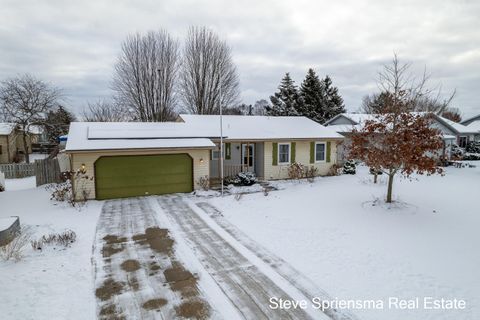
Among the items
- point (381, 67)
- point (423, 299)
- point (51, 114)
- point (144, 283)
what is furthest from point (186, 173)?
point (51, 114)

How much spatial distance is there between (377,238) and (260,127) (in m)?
11.7

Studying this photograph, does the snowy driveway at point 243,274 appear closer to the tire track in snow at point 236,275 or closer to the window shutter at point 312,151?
the tire track in snow at point 236,275

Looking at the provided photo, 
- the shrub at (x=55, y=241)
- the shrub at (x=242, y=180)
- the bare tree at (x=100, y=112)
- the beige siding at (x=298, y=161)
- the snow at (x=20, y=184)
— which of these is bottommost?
the snow at (x=20, y=184)

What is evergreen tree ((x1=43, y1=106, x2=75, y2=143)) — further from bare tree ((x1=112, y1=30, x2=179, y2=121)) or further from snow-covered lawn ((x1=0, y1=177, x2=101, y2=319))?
snow-covered lawn ((x1=0, y1=177, x2=101, y2=319))

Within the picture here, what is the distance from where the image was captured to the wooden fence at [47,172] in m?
15.9

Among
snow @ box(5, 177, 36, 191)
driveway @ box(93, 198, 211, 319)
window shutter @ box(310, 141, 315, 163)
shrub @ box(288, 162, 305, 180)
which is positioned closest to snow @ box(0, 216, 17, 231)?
driveway @ box(93, 198, 211, 319)

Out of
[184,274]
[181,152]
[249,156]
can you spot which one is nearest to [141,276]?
[184,274]

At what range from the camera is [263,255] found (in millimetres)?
6742

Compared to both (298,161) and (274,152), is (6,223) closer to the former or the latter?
(274,152)

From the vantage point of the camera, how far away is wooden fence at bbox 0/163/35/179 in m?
19.0

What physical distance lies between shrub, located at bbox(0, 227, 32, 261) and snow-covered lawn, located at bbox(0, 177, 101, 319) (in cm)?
13

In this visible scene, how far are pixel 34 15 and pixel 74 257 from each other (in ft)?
35.9

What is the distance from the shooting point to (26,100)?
23.6 m

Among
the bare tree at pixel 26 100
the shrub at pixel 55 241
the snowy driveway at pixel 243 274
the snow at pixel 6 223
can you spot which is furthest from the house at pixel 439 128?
the bare tree at pixel 26 100
